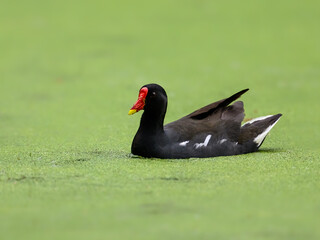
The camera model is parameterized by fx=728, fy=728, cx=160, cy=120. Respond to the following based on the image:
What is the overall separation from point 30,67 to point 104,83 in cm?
83

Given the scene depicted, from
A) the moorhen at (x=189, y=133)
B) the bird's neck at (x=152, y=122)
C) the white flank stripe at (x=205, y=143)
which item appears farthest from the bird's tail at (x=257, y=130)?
the bird's neck at (x=152, y=122)

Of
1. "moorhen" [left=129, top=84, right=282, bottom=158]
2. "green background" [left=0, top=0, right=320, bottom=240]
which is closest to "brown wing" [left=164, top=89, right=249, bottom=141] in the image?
"moorhen" [left=129, top=84, right=282, bottom=158]

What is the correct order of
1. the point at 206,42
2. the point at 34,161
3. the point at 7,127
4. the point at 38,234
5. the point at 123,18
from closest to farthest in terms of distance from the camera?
the point at 38,234
the point at 34,161
the point at 7,127
the point at 206,42
the point at 123,18

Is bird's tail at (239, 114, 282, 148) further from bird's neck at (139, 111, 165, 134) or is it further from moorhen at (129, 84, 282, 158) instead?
bird's neck at (139, 111, 165, 134)

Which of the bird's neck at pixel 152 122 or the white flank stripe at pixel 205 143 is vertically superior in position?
the bird's neck at pixel 152 122

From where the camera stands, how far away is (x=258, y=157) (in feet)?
13.9

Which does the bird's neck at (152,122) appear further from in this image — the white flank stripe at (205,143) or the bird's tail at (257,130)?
the bird's tail at (257,130)

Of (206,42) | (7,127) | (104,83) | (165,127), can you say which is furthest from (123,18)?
(165,127)

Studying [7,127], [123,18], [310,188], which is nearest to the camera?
[310,188]

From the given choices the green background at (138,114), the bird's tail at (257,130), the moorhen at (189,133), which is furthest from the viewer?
the bird's tail at (257,130)

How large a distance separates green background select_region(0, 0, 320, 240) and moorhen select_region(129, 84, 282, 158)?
88mm

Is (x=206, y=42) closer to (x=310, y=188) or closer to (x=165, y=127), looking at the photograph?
(x=165, y=127)

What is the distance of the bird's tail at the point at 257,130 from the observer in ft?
14.5

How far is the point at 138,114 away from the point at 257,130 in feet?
4.63
